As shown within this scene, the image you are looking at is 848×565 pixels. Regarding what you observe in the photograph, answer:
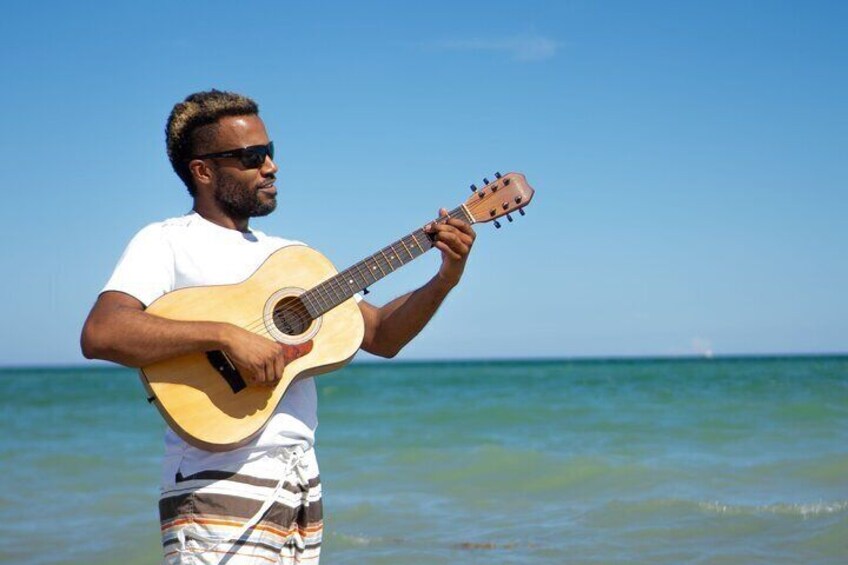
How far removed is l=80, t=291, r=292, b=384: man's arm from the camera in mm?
2553

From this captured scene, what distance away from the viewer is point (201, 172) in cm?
291

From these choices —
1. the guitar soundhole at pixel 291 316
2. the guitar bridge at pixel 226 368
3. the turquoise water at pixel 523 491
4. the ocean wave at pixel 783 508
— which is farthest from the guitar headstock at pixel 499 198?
the ocean wave at pixel 783 508

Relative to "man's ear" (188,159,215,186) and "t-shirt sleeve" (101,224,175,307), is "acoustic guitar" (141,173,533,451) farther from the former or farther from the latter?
"man's ear" (188,159,215,186)

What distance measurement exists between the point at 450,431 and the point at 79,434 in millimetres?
5504

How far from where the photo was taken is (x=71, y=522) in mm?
7512

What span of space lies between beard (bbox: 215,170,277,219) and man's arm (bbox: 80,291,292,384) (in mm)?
373

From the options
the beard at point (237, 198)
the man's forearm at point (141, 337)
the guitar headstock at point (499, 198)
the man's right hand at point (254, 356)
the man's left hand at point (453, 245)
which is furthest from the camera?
the guitar headstock at point (499, 198)

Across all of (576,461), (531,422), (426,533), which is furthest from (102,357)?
(531,422)

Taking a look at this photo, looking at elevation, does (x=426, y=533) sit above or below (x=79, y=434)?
above

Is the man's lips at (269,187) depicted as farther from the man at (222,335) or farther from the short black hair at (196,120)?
the short black hair at (196,120)

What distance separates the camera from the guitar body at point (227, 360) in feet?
8.59

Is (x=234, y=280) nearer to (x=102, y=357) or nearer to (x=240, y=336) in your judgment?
(x=240, y=336)

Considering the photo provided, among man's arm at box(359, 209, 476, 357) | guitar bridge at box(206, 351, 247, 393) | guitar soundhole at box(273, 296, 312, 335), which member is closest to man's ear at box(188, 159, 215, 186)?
guitar soundhole at box(273, 296, 312, 335)

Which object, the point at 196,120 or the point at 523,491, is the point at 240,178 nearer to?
the point at 196,120
